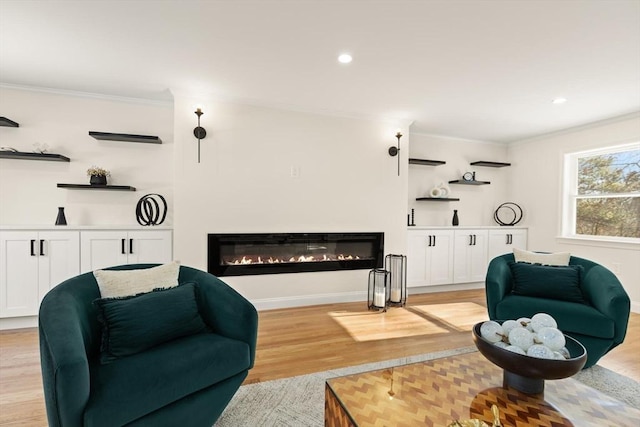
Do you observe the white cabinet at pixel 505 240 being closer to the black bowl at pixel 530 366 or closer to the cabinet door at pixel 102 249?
the black bowl at pixel 530 366

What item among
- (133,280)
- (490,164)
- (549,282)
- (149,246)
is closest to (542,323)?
(549,282)

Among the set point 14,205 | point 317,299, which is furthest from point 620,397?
point 14,205

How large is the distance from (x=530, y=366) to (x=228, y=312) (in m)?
1.44

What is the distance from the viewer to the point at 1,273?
9.41 feet

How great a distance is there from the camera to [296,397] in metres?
1.89

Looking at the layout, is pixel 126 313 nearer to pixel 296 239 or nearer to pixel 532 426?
pixel 532 426

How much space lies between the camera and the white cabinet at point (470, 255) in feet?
14.9

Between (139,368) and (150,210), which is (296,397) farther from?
(150,210)

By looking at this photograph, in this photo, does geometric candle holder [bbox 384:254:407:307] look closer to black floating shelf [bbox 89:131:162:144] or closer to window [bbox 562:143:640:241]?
window [bbox 562:143:640:241]

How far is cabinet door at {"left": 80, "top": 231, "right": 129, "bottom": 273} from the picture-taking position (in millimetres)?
3057

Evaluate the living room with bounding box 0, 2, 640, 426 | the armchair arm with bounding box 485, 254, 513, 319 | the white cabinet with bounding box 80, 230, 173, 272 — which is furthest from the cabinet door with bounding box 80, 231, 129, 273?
the armchair arm with bounding box 485, 254, 513, 319

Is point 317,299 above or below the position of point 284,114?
below

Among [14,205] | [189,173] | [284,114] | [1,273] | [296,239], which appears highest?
[284,114]

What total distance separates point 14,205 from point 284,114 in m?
3.01
